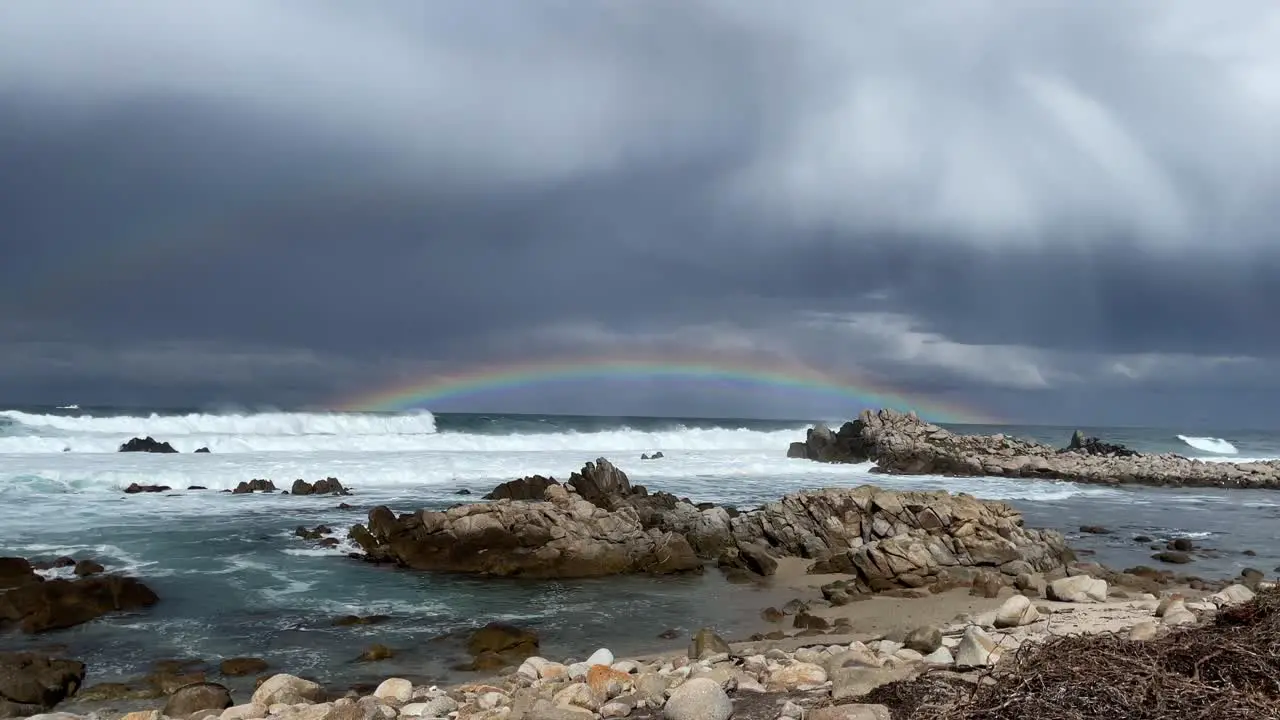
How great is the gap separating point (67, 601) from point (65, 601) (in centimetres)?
3

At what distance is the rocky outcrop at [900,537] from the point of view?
16.1 meters

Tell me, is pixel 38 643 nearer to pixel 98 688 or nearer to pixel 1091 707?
pixel 98 688

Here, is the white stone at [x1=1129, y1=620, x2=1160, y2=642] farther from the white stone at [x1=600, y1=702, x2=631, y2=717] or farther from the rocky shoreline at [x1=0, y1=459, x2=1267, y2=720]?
the white stone at [x1=600, y1=702, x2=631, y2=717]

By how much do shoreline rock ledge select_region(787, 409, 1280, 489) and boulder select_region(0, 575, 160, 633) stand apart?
37.4 metres

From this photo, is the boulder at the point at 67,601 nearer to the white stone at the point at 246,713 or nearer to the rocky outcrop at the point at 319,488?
the white stone at the point at 246,713

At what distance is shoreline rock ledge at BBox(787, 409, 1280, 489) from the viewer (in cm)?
4422

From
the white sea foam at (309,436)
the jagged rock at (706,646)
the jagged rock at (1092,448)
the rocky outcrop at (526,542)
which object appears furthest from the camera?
the jagged rock at (1092,448)

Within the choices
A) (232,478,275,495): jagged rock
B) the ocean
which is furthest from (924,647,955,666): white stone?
(232,478,275,495): jagged rock

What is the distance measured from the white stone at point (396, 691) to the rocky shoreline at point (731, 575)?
0.11 feet

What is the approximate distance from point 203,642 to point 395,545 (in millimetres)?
6853

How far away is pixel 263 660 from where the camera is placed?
11.2m

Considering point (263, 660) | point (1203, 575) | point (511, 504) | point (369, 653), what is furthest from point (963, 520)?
point (263, 660)

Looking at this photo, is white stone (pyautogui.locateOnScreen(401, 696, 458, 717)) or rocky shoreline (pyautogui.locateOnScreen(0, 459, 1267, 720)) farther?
white stone (pyautogui.locateOnScreen(401, 696, 458, 717))

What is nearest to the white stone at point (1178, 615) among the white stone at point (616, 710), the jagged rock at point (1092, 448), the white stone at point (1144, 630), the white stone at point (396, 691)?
the white stone at point (1144, 630)
